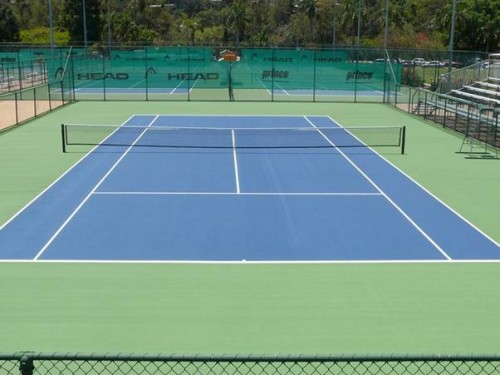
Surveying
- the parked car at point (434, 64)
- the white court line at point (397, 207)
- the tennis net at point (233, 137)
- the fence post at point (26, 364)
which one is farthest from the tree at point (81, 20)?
the fence post at point (26, 364)

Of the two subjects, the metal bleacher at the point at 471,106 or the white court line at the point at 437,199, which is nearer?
the white court line at the point at 437,199

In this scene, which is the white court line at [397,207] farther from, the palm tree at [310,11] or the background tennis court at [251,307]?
the palm tree at [310,11]

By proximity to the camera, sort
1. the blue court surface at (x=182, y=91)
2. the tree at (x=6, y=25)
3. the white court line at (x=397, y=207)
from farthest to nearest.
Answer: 1. the tree at (x=6, y=25)
2. the blue court surface at (x=182, y=91)
3. the white court line at (x=397, y=207)

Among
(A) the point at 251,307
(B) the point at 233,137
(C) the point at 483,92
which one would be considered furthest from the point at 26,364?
(C) the point at 483,92

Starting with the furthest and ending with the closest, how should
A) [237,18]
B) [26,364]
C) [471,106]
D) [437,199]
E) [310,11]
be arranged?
1. [310,11]
2. [237,18]
3. [471,106]
4. [437,199]
5. [26,364]

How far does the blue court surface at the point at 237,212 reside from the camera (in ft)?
40.1

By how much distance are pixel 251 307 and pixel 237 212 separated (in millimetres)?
5288

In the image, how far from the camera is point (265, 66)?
165 ft

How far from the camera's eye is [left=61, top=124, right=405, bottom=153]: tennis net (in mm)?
23688

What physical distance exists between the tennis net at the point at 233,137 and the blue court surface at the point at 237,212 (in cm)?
80

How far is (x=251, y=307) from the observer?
31.7 feet

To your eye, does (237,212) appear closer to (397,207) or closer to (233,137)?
(397,207)

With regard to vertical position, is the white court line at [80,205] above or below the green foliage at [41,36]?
below

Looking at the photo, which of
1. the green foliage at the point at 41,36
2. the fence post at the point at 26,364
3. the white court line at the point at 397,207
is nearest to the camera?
the fence post at the point at 26,364
